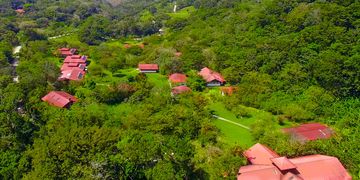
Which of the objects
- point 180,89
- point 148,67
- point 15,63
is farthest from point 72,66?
point 180,89

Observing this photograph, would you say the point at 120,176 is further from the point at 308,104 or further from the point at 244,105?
the point at 308,104

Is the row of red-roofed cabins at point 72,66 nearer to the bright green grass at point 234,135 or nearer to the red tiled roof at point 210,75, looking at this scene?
the red tiled roof at point 210,75

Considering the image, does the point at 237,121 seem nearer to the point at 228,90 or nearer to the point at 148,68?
the point at 228,90

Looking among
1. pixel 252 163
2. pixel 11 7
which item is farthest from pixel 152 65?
pixel 11 7

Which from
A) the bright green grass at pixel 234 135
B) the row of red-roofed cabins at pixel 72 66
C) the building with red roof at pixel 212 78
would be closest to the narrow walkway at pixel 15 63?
the row of red-roofed cabins at pixel 72 66

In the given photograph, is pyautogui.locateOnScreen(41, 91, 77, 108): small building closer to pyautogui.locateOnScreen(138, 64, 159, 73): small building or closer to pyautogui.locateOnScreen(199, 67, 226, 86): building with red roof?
pyautogui.locateOnScreen(138, 64, 159, 73): small building

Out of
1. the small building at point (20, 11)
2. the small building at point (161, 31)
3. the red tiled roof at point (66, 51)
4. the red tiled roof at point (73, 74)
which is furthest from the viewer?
the small building at point (20, 11)

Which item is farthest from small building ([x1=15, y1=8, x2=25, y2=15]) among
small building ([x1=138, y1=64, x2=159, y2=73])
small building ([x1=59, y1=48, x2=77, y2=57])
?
small building ([x1=138, y1=64, x2=159, y2=73])
